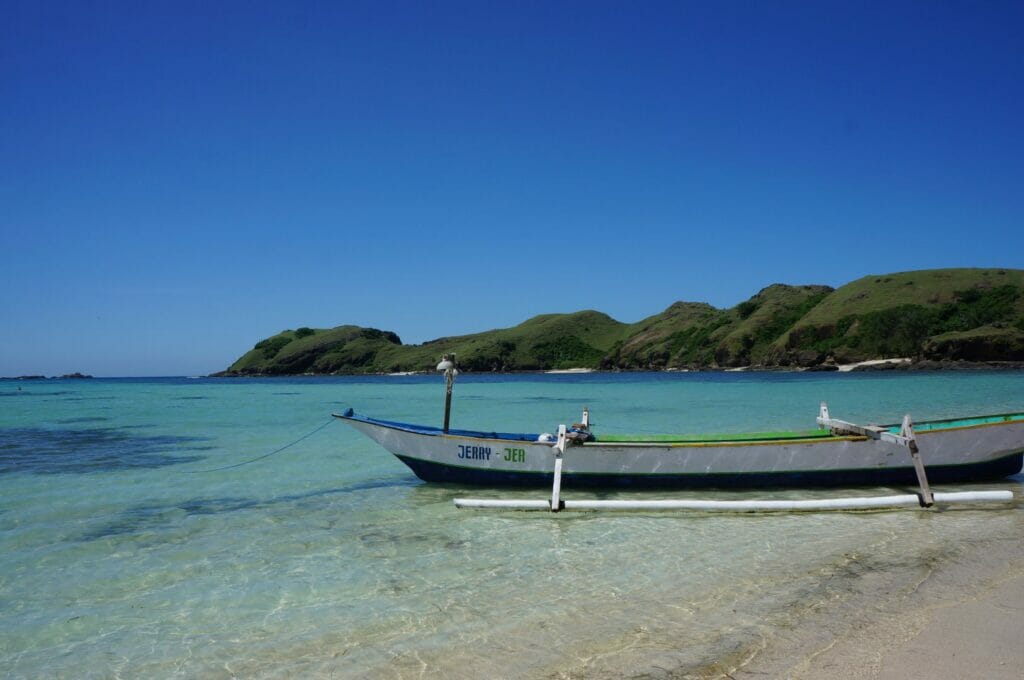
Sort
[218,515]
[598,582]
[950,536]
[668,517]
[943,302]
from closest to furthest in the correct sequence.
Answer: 1. [598,582]
2. [950,536]
3. [668,517]
4. [218,515]
5. [943,302]

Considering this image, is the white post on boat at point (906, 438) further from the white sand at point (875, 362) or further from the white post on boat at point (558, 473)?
the white sand at point (875, 362)

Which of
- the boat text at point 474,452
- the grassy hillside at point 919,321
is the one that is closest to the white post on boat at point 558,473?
the boat text at point 474,452

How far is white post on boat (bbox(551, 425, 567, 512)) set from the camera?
1203cm

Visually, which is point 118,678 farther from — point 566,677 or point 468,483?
point 468,483

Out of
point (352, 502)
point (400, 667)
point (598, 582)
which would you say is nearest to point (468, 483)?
point (352, 502)

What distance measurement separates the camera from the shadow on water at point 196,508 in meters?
11.9

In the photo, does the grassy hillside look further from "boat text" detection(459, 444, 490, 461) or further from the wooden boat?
"boat text" detection(459, 444, 490, 461)

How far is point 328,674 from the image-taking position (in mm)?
5906

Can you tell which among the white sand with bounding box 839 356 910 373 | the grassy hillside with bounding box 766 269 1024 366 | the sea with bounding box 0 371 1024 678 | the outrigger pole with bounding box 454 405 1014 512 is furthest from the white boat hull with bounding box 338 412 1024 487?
the white sand with bounding box 839 356 910 373

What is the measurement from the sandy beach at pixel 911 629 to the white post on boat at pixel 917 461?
12.1 ft

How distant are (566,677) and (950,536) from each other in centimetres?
778

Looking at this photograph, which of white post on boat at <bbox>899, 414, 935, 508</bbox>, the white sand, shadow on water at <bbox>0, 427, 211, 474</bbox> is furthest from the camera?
the white sand

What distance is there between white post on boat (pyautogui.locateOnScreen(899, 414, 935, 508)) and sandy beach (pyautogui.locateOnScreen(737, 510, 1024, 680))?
145 inches

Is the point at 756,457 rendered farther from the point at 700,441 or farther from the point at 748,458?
the point at 700,441
